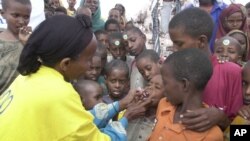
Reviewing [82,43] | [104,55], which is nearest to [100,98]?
[104,55]

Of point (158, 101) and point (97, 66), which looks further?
point (97, 66)

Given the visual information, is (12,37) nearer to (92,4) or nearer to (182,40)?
(182,40)

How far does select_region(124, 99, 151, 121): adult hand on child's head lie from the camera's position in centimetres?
266

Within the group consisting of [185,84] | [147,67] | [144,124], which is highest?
[185,84]

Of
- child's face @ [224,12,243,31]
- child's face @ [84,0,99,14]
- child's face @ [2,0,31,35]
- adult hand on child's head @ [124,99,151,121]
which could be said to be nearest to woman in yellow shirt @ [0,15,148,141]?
adult hand on child's head @ [124,99,151,121]

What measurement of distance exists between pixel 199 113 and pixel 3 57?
1617 mm

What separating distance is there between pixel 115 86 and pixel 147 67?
34 centimetres

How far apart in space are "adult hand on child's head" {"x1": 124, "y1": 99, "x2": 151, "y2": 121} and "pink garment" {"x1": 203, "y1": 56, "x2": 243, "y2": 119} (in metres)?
0.43

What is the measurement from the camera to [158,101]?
287 cm

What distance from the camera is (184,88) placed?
238 cm

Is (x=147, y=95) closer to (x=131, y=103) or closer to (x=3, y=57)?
(x=131, y=103)

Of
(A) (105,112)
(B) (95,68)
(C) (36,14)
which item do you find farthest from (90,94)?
(C) (36,14)

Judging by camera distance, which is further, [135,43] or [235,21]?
[235,21]

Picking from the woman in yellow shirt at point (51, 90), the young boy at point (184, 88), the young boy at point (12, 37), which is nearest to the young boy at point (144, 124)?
the young boy at point (184, 88)
